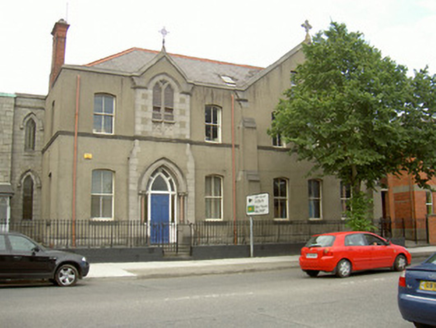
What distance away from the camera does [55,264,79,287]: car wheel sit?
1270 cm

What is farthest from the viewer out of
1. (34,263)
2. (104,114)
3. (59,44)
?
(59,44)

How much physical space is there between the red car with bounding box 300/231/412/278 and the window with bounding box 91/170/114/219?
9.68 m

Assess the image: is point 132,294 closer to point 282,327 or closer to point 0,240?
point 0,240

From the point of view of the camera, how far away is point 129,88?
21688 mm

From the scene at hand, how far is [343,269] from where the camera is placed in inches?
554

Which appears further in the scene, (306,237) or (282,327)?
(306,237)

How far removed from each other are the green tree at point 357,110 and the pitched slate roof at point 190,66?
5462 millimetres

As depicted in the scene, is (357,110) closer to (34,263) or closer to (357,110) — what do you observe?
(357,110)

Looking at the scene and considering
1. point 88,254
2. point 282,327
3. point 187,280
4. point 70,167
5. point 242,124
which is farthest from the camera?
point 242,124

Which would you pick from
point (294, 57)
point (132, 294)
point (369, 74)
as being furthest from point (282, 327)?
point (294, 57)

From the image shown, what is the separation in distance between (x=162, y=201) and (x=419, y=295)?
53.0 ft

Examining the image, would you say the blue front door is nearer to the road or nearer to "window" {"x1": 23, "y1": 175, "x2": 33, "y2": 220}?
the road

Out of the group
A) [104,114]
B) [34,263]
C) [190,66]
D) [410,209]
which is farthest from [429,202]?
[34,263]

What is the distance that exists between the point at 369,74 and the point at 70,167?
12.8m
